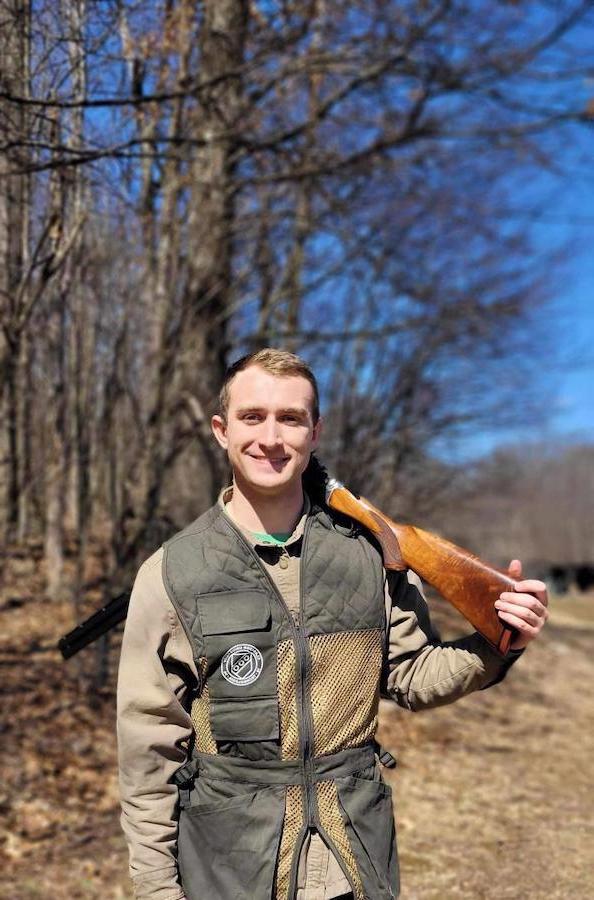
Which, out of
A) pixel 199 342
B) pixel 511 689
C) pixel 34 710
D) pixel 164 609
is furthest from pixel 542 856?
pixel 511 689

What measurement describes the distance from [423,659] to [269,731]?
20.5 inches

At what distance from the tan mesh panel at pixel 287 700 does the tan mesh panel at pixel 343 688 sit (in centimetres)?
5

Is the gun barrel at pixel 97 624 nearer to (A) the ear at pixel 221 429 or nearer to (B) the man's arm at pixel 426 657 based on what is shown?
(A) the ear at pixel 221 429

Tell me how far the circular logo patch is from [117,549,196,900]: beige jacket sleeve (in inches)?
4.2

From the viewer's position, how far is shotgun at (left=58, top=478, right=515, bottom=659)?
2275mm

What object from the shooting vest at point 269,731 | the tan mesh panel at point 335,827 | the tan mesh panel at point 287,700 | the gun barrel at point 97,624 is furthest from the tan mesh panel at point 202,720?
the gun barrel at point 97,624

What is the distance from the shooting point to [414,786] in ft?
19.3

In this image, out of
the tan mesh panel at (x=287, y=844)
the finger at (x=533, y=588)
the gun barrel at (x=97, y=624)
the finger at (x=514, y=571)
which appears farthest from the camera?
the gun barrel at (x=97, y=624)

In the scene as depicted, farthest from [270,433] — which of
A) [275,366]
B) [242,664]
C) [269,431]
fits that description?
[242,664]

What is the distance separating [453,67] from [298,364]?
6.90m

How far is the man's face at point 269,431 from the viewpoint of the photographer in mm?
2262

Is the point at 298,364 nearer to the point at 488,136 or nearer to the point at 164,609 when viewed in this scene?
the point at 164,609

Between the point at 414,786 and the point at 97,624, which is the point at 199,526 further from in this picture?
the point at 414,786

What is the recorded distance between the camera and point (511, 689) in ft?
31.6
